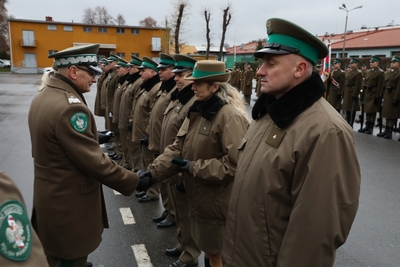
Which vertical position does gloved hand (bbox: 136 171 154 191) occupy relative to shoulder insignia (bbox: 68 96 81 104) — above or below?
below

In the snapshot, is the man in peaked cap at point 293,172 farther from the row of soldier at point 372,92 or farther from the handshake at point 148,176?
the row of soldier at point 372,92

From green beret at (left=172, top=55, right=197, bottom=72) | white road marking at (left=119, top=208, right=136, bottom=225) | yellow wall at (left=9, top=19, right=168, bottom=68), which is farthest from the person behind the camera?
yellow wall at (left=9, top=19, right=168, bottom=68)

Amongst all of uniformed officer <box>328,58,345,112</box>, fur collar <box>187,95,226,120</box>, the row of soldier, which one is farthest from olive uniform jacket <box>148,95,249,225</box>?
uniformed officer <box>328,58,345,112</box>

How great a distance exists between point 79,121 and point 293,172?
1.62 m

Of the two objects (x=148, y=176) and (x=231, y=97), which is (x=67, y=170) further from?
(x=231, y=97)

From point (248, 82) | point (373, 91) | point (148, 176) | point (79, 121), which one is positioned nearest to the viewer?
point (79, 121)

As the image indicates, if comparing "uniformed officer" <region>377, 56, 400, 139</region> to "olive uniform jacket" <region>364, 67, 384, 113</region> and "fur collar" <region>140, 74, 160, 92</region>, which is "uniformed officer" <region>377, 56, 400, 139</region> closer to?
"olive uniform jacket" <region>364, 67, 384, 113</region>

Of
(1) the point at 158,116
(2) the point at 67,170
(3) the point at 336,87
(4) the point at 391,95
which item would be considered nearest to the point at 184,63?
(1) the point at 158,116

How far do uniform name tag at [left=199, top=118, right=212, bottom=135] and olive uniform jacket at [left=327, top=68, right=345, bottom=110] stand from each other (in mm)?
11139

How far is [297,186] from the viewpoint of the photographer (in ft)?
5.70

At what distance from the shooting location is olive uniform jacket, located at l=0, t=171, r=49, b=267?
3.04ft

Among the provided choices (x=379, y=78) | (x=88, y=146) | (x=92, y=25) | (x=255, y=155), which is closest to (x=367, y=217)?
(x=255, y=155)

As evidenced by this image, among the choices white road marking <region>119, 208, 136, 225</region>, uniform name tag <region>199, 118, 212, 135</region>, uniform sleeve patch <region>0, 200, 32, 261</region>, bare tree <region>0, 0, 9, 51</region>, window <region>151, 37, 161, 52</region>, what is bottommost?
white road marking <region>119, 208, 136, 225</region>

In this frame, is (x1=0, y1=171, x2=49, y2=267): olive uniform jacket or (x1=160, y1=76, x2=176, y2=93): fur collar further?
(x1=160, y1=76, x2=176, y2=93): fur collar
